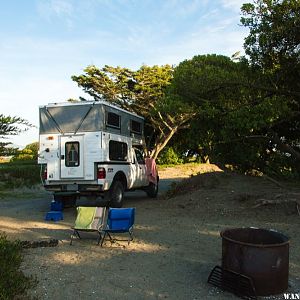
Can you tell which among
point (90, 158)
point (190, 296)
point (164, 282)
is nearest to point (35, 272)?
point (164, 282)

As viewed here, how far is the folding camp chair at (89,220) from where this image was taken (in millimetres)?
8578

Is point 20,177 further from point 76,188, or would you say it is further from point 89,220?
point 89,220

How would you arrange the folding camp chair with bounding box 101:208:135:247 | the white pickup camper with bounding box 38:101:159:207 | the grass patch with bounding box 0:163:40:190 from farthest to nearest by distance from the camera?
1. the grass patch with bounding box 0:163:40:190
2. the white pickup camper with bounding box 38:101:159:207
3. the folding camp chair with bounding box 101:208:135:247

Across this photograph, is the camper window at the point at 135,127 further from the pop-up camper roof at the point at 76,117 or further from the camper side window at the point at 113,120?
the pop-up camper roof at the point at 76,117

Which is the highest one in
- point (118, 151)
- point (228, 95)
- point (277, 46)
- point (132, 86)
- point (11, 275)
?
point (132, 86)

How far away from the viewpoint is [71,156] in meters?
12.5

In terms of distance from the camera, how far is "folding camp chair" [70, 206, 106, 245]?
858 cm

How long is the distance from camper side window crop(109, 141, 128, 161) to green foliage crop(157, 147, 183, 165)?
900 inches

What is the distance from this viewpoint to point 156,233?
30.7ft

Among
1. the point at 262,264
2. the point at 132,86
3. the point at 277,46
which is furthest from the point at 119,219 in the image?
the point at 132,86

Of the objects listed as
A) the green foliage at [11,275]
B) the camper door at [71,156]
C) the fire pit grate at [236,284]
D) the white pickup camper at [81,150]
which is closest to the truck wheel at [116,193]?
the white pickup camper at [81,150]

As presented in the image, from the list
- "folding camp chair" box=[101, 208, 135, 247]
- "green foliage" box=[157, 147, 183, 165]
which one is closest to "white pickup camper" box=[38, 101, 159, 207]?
"folding camp chair" box=[101, 208, 135, 247]

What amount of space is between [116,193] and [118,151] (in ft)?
4.38

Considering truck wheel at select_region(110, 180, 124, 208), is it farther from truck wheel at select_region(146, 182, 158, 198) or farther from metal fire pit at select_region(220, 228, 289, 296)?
metal fire pit at select_region(220, 228, 289, 296)
